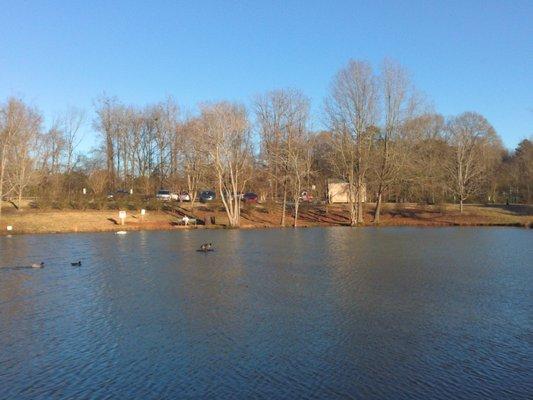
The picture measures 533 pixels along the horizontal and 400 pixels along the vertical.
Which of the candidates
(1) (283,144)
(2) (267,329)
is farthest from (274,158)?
(2) (267,329)

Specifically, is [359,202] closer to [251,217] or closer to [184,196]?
[251,217]

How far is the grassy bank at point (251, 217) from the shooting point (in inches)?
1618

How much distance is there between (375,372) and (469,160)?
55872 mm

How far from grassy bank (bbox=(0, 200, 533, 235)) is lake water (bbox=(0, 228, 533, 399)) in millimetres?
20168

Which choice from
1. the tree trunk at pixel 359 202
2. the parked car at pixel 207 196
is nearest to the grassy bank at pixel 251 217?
the tree trunk at pixel 359 202

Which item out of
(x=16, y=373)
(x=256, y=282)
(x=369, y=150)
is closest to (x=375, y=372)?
(x=16, y=373)

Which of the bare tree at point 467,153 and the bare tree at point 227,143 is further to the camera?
the bare tree at point 467,153

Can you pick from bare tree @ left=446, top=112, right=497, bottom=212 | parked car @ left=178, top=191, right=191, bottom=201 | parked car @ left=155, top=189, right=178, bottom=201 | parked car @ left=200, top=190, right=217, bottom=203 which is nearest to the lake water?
parked car @ left=200, top=190, right=217, bottom=203

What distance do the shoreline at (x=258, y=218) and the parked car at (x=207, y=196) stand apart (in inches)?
245

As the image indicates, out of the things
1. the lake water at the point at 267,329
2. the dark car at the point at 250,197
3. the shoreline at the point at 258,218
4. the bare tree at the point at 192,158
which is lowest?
the lake water at the point at 267,329

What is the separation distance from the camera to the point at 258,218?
5012cm

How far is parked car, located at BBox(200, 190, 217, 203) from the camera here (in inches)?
2339

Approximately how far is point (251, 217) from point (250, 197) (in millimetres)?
11739

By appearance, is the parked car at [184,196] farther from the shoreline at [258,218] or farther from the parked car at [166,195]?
the shoreline at [258,218]
